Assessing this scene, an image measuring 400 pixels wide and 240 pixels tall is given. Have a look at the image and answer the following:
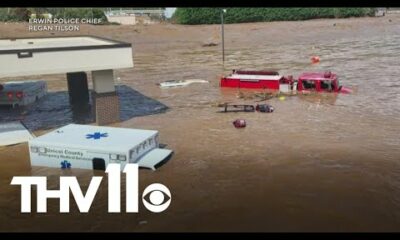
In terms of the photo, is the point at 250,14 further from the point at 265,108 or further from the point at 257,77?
the point at 265,108

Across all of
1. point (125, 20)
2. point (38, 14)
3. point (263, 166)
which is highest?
point (38, 14)

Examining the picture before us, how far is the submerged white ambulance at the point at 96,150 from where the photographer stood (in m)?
19.3

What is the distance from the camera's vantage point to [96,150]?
19.4 metres

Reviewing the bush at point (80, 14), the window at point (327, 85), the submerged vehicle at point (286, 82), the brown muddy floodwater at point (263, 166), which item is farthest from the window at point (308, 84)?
the bush at point (80, 14)

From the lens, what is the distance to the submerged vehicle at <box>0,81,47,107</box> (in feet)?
108

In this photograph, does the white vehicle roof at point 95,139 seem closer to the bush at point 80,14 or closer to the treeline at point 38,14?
the treeline at point 38,14

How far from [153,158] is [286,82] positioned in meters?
21.7

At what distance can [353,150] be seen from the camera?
2219 centimetres

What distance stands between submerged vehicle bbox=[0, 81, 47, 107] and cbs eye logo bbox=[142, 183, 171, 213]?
19.7 metres

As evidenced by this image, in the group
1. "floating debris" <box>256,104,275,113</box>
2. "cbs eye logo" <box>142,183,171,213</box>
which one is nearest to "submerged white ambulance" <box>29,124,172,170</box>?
"cbs eye logo" <box>142,183,171,213</box>

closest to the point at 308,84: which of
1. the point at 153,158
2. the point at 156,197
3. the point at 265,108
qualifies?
the point at 265,108

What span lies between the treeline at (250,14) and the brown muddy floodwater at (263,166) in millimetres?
55437

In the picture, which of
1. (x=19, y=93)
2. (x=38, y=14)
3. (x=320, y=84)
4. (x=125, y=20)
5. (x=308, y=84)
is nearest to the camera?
(x=19, y=93)

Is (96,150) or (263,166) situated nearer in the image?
(96,150)
